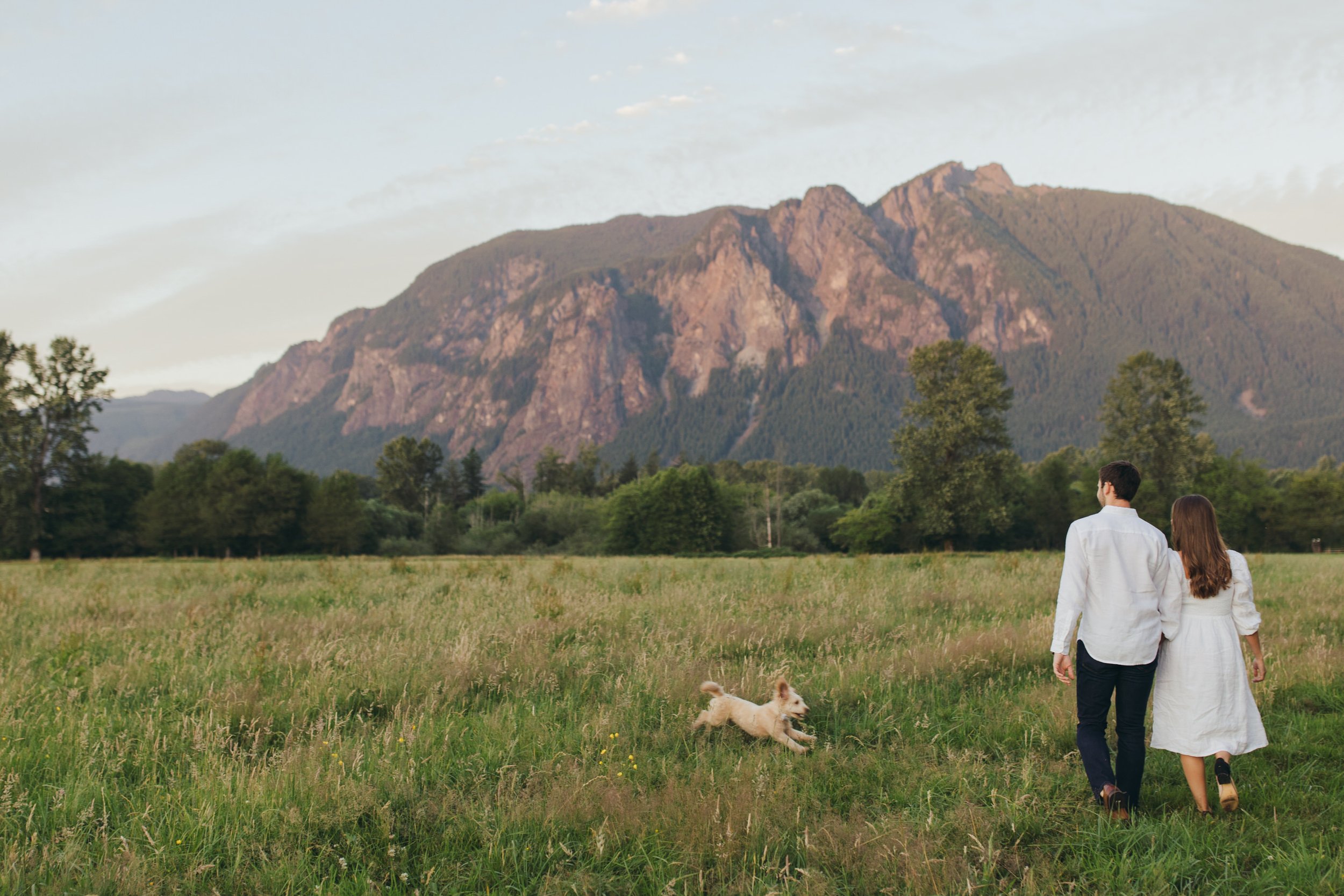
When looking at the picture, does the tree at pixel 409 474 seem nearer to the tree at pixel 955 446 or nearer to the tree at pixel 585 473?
the tree at pixel 585 473

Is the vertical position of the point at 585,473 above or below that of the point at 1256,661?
above

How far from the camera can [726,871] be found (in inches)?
160

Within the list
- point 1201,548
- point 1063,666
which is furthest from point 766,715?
point 1201,548

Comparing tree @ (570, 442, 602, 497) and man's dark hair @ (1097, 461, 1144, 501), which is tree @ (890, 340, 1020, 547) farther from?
tree @ (570, 442, 602, 497)

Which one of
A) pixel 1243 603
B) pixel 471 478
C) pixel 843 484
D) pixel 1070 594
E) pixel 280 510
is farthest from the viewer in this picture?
pixel 843 484

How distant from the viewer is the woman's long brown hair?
5.12 m

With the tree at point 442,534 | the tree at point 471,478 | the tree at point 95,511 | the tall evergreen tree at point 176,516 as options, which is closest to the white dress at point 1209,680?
the tree at point 442,534

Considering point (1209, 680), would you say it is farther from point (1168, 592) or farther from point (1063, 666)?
point (1063, 666)

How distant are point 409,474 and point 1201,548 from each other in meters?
126

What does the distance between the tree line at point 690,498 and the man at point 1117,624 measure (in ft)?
147

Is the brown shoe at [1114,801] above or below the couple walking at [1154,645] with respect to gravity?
below

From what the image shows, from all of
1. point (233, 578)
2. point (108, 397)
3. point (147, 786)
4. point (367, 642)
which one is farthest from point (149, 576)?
point (108, 397)

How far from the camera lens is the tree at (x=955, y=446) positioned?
52.2 metres

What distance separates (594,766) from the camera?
17.5ft
